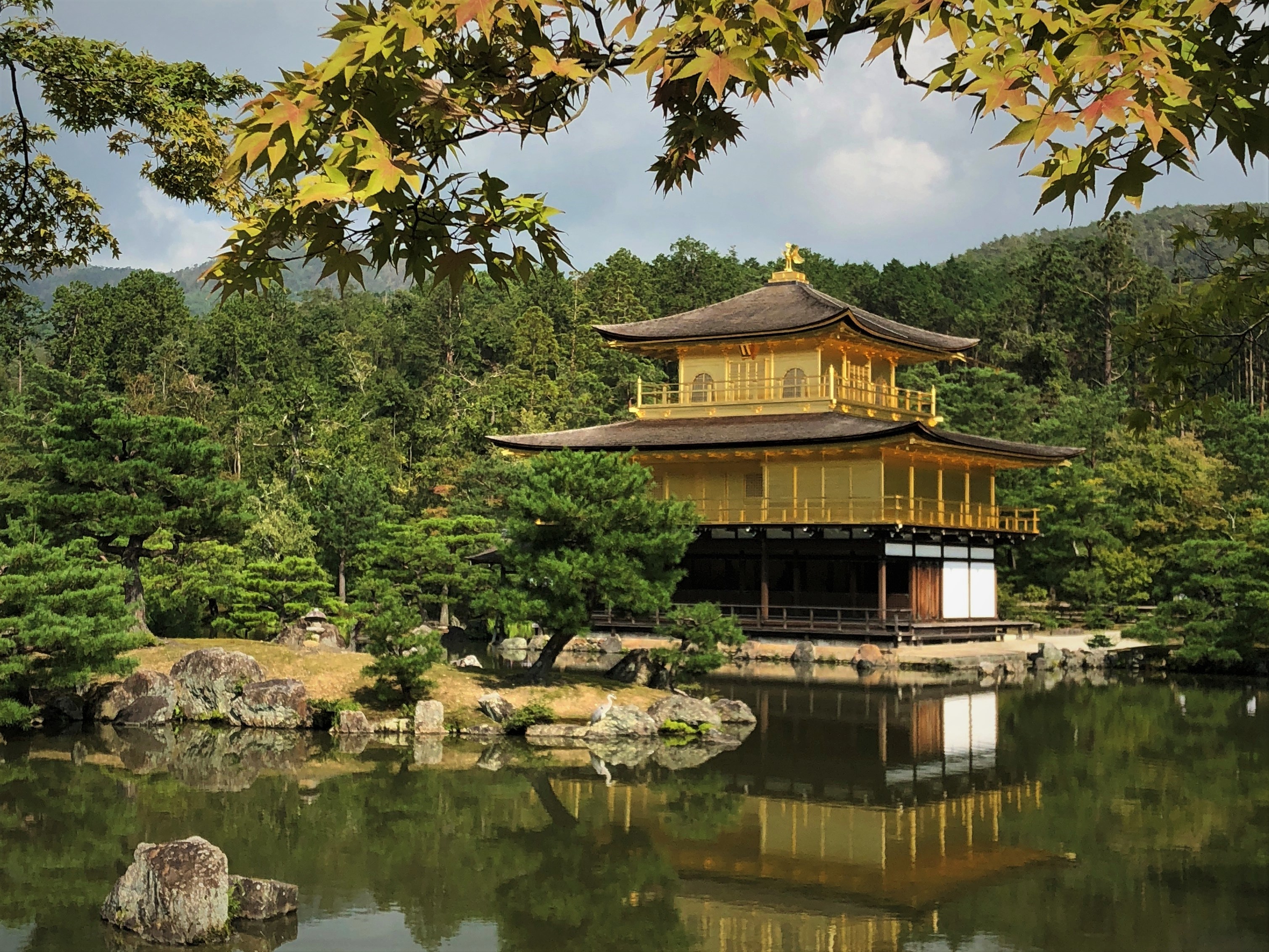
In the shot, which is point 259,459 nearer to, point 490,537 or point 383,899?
point 490,537

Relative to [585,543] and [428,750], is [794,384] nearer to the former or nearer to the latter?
[585,543]

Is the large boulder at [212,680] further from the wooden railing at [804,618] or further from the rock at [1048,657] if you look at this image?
the rock at [1048,657]

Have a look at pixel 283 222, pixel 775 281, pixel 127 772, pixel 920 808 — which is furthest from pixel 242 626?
pixel 283 222

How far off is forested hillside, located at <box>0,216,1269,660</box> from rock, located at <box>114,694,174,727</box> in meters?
2.96

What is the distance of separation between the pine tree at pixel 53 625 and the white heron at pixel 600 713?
6050mm

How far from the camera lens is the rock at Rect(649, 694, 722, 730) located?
664 inches

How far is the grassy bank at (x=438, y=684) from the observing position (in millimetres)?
17125

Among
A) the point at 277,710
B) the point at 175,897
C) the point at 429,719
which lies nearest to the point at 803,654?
the point at 429,719

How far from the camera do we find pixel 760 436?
29.9 m

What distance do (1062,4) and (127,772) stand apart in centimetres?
1325

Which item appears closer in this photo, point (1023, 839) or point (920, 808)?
point (1023, 839)

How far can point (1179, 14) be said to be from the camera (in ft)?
A: 9.98

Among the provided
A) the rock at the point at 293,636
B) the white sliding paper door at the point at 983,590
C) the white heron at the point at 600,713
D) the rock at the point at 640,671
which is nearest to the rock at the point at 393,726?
the white heron at the point at 600,713

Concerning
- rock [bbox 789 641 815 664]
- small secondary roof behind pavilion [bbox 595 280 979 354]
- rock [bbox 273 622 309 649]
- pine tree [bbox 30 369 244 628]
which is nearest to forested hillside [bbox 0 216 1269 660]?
pine tree [bbox 30 369 244 628]
